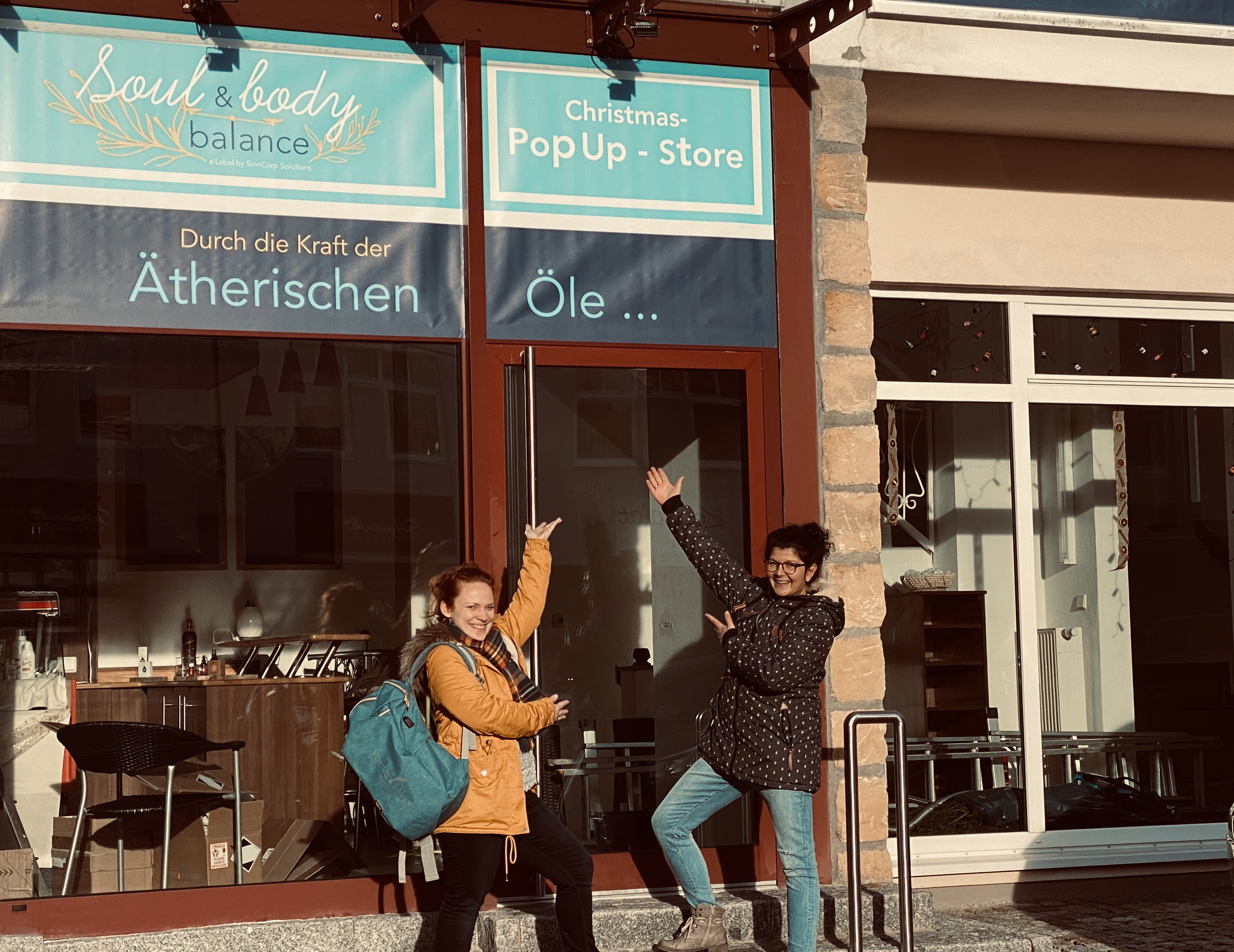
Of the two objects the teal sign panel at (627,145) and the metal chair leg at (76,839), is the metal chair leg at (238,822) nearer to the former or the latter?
the metal chair leg at (76,839)

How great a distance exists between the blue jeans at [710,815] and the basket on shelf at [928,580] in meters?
2.90

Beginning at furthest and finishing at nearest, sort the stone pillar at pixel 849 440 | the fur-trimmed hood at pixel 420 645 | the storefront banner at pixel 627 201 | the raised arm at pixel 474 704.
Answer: the stone pillar at pixel 849 440 → the storefront banner at pixel 627 201 → the fur-trimmed hood at pixel 420 645 → the raised arm at pixel 474 704

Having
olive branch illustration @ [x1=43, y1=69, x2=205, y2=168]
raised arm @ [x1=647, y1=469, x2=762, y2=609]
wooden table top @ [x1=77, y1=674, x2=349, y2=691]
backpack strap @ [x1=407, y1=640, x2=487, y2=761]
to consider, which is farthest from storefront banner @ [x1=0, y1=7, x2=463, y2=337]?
wooden table top @ [x1=77, y1=674, x2=349, y2=691]

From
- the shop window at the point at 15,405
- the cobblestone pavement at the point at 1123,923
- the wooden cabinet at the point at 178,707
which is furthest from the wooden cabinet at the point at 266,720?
the cobblestone pavement at the point at 1123,923

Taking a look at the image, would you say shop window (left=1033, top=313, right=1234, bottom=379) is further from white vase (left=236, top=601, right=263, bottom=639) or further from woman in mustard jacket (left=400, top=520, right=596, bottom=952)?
white vase (left=236, top=601, right=263, bottom=639)

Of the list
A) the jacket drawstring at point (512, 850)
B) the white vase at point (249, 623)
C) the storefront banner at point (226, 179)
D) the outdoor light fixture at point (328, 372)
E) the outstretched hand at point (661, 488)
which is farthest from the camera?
the white vase at point (249, 623)

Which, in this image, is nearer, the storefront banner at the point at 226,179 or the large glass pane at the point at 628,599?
the storefront banner at the point at 226,179

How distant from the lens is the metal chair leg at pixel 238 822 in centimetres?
706

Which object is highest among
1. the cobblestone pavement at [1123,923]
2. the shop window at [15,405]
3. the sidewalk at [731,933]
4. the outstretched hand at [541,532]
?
the shop window at [15,405]

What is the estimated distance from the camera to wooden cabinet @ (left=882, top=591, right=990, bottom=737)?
352 inches

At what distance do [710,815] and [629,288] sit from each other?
2595 mm

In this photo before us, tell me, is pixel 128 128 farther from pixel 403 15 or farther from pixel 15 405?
pixel 15 405

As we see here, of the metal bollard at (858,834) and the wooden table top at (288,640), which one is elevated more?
→ the wooden table top at (288,640)

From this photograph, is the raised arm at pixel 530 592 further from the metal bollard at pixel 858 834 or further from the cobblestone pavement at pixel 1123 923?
the cobblestone pavement at pixel 1123 923
